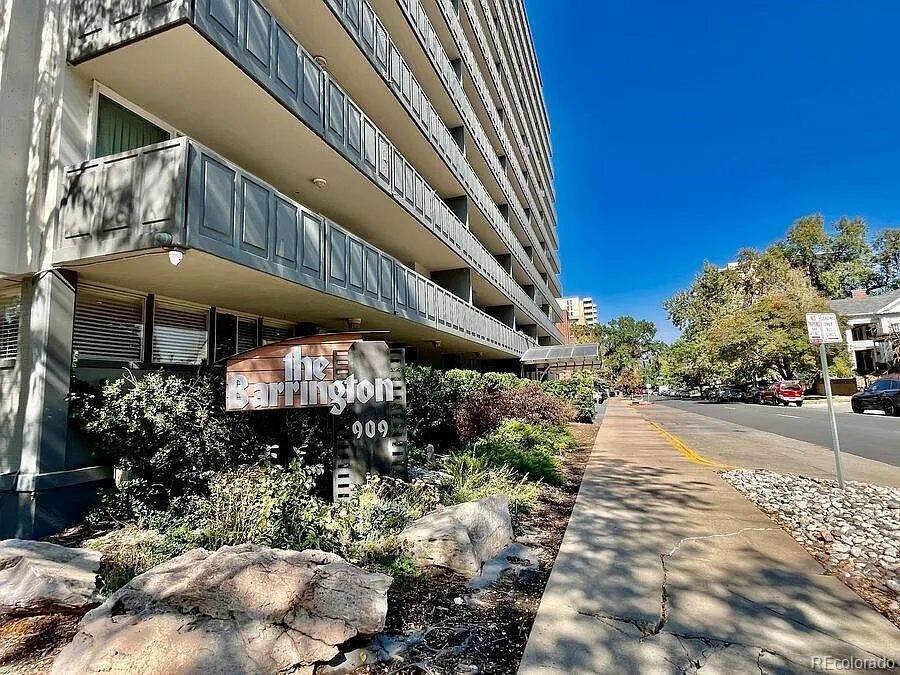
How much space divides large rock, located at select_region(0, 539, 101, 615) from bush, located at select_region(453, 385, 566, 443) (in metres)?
8.38

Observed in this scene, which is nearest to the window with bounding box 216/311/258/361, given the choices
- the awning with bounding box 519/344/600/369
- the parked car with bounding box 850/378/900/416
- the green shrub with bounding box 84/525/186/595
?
the green shrub with bounding box 84/525/186/595

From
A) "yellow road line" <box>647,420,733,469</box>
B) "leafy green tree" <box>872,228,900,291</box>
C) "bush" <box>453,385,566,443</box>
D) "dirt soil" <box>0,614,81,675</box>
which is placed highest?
"leafy green tree" <box>872,228,900,291</box>

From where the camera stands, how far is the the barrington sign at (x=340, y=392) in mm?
6082

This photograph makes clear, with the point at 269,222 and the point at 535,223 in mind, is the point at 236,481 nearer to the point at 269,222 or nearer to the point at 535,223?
the point at 269,222

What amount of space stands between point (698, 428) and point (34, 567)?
20.8 metres

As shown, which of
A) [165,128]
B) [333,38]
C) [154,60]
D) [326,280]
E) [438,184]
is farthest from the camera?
[438,184]

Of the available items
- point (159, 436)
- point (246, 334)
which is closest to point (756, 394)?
point (246, 334)

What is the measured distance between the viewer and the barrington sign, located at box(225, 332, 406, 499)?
6.08 m

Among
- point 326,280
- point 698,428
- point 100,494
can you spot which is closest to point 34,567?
point 100,494

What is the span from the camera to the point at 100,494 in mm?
6148

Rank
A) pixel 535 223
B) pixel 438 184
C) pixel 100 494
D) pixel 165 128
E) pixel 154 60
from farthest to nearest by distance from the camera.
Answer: pixel 535 223, pixel 438 184, pixel 165 128, pixel 154 60, pixel 100 494

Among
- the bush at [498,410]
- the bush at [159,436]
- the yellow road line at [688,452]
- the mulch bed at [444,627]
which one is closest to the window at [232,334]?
the bush at [159,436]

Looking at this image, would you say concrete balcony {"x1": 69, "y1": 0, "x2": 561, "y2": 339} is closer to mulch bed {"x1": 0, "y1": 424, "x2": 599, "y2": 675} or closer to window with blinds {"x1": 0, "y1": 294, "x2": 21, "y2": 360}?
window with blinds {"x1": 0, "y1": 294, "x2": 21, "y2": 360}

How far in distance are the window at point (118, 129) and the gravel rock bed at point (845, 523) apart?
10028 mm
